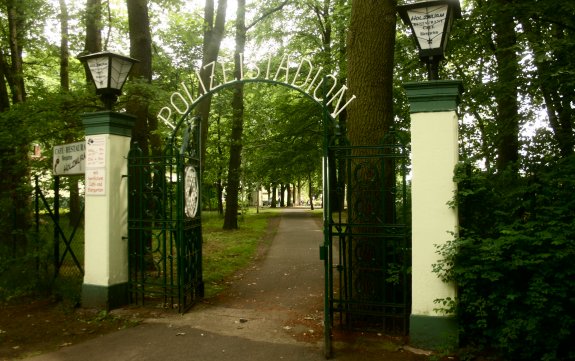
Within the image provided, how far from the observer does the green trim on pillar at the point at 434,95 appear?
5109 mm

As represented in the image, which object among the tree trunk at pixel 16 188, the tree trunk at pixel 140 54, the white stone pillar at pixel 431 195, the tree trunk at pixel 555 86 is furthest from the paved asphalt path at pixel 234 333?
the tree trunk at pixel 555 86

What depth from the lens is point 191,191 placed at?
23.0 ft

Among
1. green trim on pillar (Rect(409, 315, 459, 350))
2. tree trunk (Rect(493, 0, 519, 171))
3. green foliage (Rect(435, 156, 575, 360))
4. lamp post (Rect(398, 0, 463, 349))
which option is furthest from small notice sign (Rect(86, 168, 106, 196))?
tree trunk (Rect(493, 0, 519, 171))

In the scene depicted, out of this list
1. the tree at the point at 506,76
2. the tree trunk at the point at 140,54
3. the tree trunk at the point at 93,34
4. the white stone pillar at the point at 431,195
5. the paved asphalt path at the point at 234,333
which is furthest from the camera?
the tree trunk at the point at 93,34

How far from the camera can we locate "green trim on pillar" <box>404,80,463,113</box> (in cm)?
511

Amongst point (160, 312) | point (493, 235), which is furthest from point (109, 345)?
point (493, 235)

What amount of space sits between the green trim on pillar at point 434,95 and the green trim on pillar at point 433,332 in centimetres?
236

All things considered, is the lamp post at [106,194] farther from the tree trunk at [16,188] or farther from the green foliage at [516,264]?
the green foliage at [516,264]

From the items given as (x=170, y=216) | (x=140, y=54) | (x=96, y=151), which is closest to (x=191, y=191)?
(x=170, y=216)

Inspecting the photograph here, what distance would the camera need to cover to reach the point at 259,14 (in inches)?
704

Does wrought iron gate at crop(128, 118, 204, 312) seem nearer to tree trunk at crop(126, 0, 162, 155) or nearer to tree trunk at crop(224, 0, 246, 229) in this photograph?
tree trunk at crop(126, 0, 162, 155)

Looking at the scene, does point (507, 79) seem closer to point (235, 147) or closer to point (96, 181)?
point (96, 181)

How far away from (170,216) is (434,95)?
13.3ft

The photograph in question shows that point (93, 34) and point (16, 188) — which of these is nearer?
point (16, 188)
